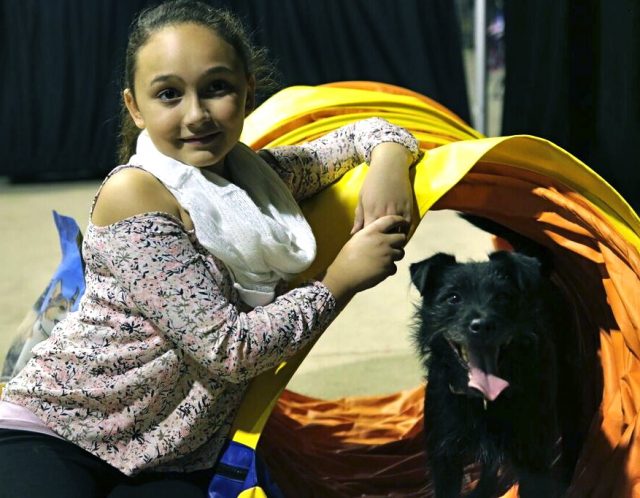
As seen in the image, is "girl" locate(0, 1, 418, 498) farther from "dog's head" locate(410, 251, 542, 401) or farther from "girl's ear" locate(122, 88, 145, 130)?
"dog's head" locate(410, 251, 542, 401)

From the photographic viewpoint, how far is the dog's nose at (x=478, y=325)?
139 centimetres

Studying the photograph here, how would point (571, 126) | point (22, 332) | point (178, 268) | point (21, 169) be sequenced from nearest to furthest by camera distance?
point (178, 268) < point (22, 332) < point (571, 126) < point (21, 169)

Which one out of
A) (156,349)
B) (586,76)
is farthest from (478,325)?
(586,76)

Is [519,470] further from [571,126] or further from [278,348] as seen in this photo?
[571,126]

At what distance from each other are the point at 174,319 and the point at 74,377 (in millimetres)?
229

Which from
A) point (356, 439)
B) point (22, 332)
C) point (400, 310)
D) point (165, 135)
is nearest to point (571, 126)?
point (400, 310)

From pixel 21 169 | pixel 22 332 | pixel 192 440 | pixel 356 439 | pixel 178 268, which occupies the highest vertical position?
pixel 178 268

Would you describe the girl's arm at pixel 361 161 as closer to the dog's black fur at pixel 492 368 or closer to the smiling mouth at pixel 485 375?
the dog's black fur at pixel 492 368

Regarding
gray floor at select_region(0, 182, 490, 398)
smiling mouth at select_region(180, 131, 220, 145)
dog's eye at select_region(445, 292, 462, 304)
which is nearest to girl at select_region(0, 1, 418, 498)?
smiling mouth at select_region(180, 131, 220, 145)

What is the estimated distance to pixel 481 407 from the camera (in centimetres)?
→ 150

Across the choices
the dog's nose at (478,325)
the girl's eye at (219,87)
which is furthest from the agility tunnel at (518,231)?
the girl's eye at (219,87)

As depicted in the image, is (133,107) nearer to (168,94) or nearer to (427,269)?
(168,94)

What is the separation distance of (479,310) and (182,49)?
592 millimetres

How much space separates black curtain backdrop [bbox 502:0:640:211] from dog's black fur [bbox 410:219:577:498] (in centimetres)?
240
